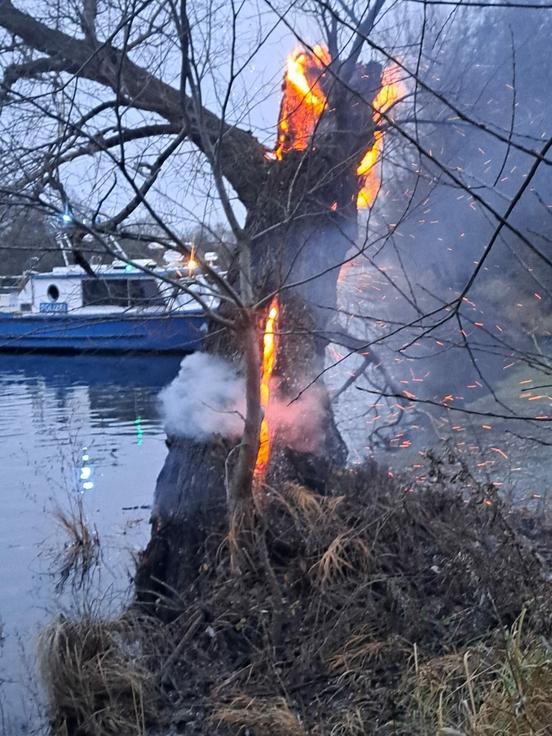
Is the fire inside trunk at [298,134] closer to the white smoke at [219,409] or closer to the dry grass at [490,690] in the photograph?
the white smoke at [219,409]

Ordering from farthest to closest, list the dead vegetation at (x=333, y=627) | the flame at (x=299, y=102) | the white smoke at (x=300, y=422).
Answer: the white smoke at (x=300, y=422) → the flame at (x=299, y=102) → the dead vegetation at (x=333, y=627)

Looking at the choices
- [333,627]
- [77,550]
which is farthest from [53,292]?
[333,627]

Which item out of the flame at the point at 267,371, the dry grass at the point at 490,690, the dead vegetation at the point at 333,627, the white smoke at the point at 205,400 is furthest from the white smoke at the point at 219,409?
the dry grass at the point at 490,690

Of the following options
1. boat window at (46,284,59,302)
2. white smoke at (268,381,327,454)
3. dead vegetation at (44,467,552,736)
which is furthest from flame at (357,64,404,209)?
boat window at (46,284,59,302)

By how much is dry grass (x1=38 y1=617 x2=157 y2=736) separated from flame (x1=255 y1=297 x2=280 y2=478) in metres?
2.00

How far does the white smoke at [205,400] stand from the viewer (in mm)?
7848

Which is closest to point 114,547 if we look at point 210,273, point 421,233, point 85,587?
point 85,587

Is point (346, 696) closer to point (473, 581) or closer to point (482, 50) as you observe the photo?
point (473, 581)

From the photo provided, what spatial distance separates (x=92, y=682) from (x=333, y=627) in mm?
1645

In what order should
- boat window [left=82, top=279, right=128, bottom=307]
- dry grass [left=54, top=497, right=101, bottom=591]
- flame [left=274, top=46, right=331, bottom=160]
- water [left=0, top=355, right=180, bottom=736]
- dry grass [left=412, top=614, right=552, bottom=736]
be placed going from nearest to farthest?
dry grass [left=412, top=614, right=552, bottom=736], boat window [left=82, top=279, right=128, bottom=307], flame [left=274, top=46, right=331, bottom=160], water [left=0, top=355, right=180, bottom=736], dry grass [left=54, top=497, right=101, bottom=591]

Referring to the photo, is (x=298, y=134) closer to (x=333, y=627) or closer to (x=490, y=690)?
(x=333, y=627)

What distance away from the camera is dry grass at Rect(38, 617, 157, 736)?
20.0 feet

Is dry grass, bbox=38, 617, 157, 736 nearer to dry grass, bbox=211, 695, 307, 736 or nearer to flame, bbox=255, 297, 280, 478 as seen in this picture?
dry grass, bbox=211, 695, 307, 736

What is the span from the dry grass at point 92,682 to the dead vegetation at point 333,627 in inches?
0.4
